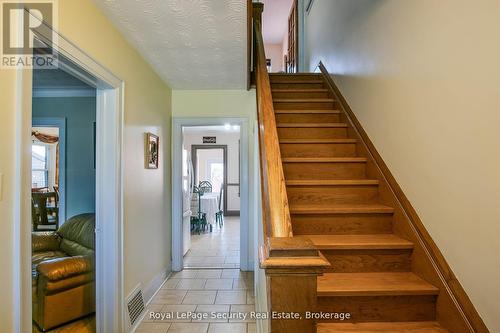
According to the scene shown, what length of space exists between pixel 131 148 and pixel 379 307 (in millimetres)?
2080

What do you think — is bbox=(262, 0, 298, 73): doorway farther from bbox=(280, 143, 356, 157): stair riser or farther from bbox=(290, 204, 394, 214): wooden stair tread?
bbox=(290, 204, 394, 214): wooden stair tread

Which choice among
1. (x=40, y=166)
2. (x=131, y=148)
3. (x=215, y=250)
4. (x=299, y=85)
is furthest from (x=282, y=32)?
(x=131, y=148)

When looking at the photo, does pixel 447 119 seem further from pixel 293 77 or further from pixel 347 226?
pixel 293 77

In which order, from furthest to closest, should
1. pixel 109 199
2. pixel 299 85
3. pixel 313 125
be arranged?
pixel 299 85
pixel 313 125
pixel 109 199

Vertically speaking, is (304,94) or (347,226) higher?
(304,94)

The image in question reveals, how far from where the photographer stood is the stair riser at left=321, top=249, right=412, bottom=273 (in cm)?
176

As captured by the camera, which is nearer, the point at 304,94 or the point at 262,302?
the point at 262,302

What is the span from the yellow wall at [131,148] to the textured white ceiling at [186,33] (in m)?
0.12

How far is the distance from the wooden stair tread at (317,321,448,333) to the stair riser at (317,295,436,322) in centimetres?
3

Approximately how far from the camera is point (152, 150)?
2943 millimetres

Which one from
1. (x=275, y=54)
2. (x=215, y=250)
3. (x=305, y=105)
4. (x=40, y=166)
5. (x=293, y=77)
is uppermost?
(x=275, y=54)

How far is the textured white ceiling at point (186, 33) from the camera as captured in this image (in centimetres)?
186

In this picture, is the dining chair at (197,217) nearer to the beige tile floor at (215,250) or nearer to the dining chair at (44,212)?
the beige tile floor at (215,250)

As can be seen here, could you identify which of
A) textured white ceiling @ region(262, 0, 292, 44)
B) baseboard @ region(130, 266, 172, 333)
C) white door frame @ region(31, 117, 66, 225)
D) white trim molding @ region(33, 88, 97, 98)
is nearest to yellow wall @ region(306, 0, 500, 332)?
baseboard @ region(130, 266, 172, 333)
